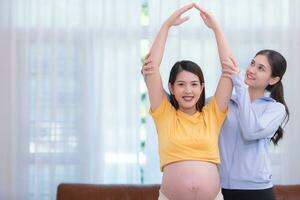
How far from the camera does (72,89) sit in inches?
121

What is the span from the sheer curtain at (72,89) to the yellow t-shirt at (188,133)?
1293 mm

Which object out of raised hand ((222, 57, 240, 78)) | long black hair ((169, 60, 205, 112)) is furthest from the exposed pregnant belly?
raised hand ((222, 57, 240, 78))

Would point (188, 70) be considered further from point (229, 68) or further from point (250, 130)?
point (250, 130)

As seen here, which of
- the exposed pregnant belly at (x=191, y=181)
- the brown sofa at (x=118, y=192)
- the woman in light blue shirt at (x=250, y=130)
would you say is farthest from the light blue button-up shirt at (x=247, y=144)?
the brown sofa at (x=118, y=192)

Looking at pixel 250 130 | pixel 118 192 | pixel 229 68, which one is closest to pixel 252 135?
pixel 250 130

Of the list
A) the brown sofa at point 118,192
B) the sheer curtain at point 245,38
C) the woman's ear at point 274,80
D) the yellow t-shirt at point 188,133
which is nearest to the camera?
the yellow t-shirt at point 188,133

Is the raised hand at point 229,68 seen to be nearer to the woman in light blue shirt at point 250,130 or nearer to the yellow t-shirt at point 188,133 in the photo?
the woman in light blue shirt at point 250,130

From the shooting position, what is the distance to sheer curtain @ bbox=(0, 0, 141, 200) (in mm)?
3064

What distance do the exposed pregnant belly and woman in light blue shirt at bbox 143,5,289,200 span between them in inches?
5.6

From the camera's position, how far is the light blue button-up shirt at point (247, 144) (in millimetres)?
1754

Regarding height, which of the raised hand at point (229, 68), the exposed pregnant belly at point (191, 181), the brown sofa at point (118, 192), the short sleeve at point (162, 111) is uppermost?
the raised hand at point (229, 68)

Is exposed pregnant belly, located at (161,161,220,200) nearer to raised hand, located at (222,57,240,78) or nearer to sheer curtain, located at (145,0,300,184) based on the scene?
raised hand, located at (222,57,240,78)

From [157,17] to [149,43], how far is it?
0.67ft

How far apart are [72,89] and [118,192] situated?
86cm
